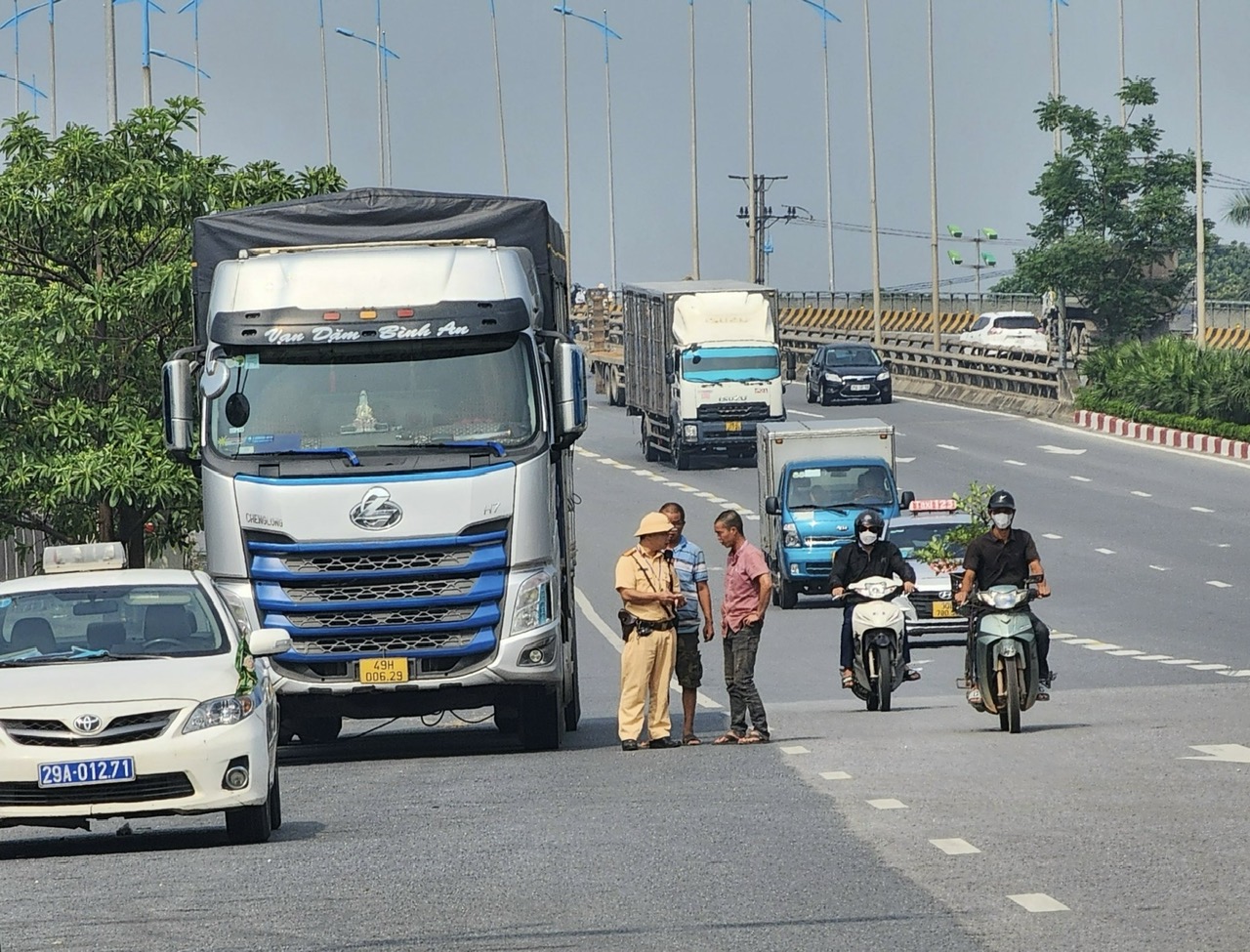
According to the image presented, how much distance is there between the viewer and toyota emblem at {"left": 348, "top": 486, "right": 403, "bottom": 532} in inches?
646

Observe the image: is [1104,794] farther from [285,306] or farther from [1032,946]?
[285,306]

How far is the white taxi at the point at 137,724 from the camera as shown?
12.1 metres

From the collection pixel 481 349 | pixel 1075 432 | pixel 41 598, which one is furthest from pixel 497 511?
pixel 1075 432

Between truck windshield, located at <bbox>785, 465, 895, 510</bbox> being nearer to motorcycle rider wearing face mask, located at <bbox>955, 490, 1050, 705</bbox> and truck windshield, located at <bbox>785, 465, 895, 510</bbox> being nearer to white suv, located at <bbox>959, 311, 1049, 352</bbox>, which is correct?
motorcycle rider wearing face mask, located at <bbox>955, 490, 1050, 705</bbox>

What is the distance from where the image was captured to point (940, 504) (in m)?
34.4

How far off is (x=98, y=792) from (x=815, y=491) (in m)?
25.8

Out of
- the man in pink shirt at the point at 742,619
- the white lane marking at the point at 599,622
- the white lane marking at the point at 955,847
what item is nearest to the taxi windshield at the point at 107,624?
the white lane marking at the point at 955,847

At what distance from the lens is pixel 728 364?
176 ft

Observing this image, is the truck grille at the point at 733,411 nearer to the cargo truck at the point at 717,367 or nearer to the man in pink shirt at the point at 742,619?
the cargo truck at the point at 717,367

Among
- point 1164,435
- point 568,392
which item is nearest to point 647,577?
point 568,392

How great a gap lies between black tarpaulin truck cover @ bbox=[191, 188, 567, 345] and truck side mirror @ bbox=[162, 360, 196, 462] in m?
0.97

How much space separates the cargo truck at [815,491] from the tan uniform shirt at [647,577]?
17991mm

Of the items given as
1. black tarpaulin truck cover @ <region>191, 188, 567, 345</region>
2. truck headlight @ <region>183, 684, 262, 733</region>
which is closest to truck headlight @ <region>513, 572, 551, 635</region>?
black tarpaulin truck cover @ <region>191, 188, 567, 345</region>

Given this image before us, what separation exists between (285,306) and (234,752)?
5.11 meters
